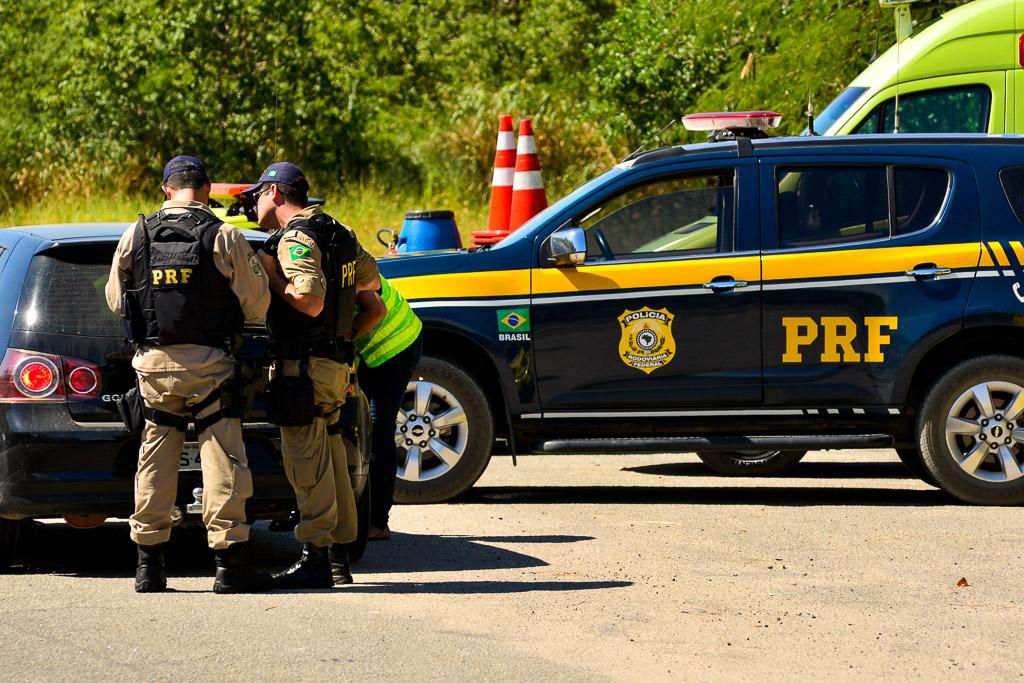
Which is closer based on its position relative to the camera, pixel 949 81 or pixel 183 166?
pixel 183 166

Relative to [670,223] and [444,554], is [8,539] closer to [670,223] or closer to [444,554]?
[444,554]

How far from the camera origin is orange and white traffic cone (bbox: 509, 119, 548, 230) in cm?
1305

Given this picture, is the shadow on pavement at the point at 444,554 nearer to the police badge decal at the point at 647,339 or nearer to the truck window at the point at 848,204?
the police badge decal at the point at 647,339

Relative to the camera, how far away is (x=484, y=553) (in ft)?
25.2

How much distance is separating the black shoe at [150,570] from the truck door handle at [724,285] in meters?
3.37

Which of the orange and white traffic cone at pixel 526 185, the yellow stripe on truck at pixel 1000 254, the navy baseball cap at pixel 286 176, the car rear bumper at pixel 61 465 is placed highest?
the orange and white traffic cone at pixel 526 185

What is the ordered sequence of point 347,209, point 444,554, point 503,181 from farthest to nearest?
point 347,209 → point 503,181 → point 444,554

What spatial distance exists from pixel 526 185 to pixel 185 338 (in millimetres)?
6877

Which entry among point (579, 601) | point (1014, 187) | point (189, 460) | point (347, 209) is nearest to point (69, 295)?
point (189, 460)

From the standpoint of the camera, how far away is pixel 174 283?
21.1 ft

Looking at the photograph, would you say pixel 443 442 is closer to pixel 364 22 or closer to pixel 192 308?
pixel 192 308

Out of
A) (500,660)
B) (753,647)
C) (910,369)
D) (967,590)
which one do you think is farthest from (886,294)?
(500,660)

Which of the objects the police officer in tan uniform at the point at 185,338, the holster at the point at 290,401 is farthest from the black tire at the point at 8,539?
the holster at the point at 290,401

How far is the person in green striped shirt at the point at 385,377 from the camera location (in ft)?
25.4
